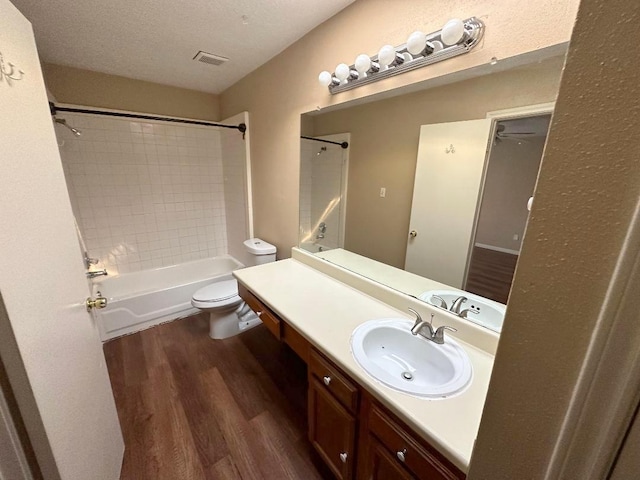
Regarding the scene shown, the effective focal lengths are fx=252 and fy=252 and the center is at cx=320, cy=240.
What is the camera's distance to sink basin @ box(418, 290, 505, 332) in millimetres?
1050

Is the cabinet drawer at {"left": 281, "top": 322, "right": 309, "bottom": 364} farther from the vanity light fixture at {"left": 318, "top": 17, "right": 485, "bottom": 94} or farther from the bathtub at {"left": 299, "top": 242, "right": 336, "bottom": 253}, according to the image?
the vanity light fixture at {"left": 318, "top": 17, "right": 485, "bottom": 94}

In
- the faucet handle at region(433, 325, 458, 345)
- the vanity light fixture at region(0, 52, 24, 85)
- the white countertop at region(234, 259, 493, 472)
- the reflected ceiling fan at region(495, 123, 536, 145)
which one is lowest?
the white countertop at region(234, 259, 493, 472)

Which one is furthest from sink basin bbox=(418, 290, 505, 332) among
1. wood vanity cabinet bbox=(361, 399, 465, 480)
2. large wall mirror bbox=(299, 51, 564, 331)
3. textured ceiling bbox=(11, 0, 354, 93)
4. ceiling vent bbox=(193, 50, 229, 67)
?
ceiling vent bbox=(193, 50, 229, 67)

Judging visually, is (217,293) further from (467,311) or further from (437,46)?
(437,46)

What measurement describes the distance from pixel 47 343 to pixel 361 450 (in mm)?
1078

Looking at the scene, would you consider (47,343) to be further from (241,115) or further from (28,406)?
(241,115)

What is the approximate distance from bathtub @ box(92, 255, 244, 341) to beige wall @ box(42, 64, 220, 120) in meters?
1.73

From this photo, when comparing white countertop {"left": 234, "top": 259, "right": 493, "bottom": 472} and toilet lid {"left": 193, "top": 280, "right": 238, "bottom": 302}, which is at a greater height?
white countertop {"left": 234, "top": 259, "right": 493, "bottom": 472}

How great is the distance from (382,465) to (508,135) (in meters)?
1.31

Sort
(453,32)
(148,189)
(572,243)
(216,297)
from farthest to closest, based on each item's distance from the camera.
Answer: (148,189) → (216,297) → (453,32) → (572,243)

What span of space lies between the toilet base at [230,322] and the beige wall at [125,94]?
2.25 metres

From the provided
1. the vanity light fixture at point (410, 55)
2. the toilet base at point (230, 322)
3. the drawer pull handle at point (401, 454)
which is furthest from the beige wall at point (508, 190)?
the toilet base at point (230, 322)

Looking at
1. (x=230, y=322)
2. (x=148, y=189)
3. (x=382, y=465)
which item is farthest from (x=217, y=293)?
(x=382, y=465)

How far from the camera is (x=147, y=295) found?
2434mm
